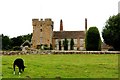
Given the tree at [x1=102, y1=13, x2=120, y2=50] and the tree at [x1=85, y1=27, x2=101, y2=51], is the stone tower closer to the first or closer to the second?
the tree at [x1=102, y1=13, x2=120, y2=50]

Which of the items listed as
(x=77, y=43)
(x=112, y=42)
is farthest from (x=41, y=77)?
(x=77, y=43)

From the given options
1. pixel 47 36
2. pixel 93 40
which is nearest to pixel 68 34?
pixel 47 36

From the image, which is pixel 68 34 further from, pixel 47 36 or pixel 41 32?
pixel 41 32

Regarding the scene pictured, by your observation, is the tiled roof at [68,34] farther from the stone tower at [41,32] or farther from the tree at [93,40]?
the tree at [93,40]

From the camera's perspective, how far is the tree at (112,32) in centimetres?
7279

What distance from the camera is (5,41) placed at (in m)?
91.3

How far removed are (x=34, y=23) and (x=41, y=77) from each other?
74.9 m

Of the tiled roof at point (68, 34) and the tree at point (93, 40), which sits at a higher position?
the tiled roof at point (68, 34)

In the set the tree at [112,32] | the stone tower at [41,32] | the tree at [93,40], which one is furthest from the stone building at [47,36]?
the tree at [93,40]

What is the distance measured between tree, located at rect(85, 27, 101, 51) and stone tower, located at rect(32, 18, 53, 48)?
85.2 ft

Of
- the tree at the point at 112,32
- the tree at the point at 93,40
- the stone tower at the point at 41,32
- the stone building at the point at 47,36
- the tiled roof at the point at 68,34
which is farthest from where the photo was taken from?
the tiled roof at the point at 68,34

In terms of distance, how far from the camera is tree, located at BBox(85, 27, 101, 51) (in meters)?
66.8

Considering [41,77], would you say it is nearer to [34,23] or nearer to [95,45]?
[95,45]

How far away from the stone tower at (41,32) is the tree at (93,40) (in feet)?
85.2
